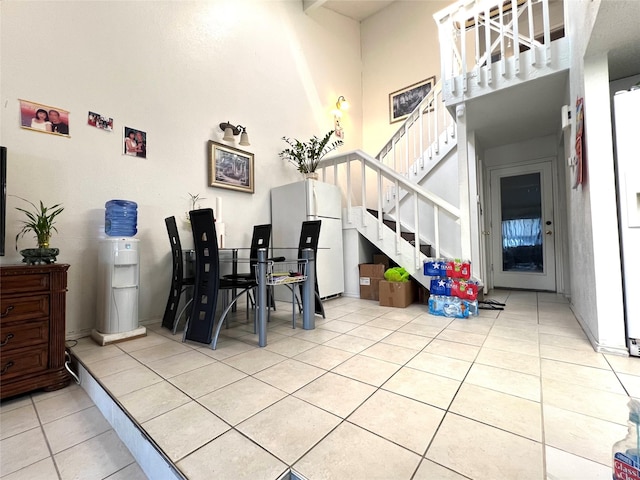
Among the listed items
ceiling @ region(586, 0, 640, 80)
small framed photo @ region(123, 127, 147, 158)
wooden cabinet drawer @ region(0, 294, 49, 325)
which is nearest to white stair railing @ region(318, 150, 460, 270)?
ceiling @ region(586, 0, 640, 80)

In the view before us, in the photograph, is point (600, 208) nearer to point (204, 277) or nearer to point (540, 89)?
point (540, 89)

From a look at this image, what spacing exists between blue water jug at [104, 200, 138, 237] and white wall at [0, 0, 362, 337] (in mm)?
169

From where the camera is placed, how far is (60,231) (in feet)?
7.30

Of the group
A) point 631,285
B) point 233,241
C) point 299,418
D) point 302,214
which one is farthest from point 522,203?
point 299,418

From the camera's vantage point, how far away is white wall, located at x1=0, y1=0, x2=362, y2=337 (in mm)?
2145

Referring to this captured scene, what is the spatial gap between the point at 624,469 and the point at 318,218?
9.86 feet

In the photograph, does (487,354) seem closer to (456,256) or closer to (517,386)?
(517,386)

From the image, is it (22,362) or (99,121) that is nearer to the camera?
(22,362)

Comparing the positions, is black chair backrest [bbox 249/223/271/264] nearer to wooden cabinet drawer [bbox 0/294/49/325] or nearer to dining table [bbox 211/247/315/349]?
dining table [bbox 211/247/315/349]

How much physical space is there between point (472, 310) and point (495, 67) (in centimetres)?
247

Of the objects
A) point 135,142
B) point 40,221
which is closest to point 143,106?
point 135,142

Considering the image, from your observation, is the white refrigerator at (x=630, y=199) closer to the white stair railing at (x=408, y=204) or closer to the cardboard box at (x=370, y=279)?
the white stair railing at (x=408, y=204)

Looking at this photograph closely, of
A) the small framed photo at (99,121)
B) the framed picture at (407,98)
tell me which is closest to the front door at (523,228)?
the framed picture at (407,98)

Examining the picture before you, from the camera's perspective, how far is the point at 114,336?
2145 mm
